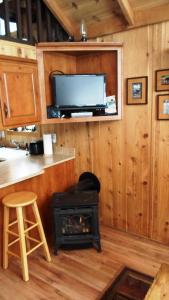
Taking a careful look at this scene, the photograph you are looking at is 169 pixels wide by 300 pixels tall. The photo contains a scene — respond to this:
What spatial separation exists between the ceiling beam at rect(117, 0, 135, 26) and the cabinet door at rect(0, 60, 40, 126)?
997mm

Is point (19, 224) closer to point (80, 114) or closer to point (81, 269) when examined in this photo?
point (81, 269)

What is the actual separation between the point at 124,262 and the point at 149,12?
2.42 m

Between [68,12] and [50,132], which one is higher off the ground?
[68,12]

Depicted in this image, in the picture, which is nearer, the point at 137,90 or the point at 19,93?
the point at 19,93

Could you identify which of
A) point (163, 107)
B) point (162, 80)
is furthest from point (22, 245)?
point (162, 80)

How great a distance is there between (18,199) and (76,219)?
68cm

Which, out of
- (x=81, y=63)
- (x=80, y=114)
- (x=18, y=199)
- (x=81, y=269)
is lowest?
(x=81, y=269)

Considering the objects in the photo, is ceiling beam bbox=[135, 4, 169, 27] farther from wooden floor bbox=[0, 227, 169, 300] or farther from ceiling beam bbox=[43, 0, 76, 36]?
wooden floor bbox=[0, 227, 169, 300]

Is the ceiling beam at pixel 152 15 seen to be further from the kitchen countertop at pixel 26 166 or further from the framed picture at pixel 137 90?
the kitchen countertop at pixel 26 166

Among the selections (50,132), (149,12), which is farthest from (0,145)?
(149,12)

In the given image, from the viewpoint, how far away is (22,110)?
7.79ft

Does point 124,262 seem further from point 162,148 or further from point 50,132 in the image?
point 50,132

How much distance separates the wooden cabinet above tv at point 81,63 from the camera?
2.43 meters

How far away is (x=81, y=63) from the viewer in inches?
115
